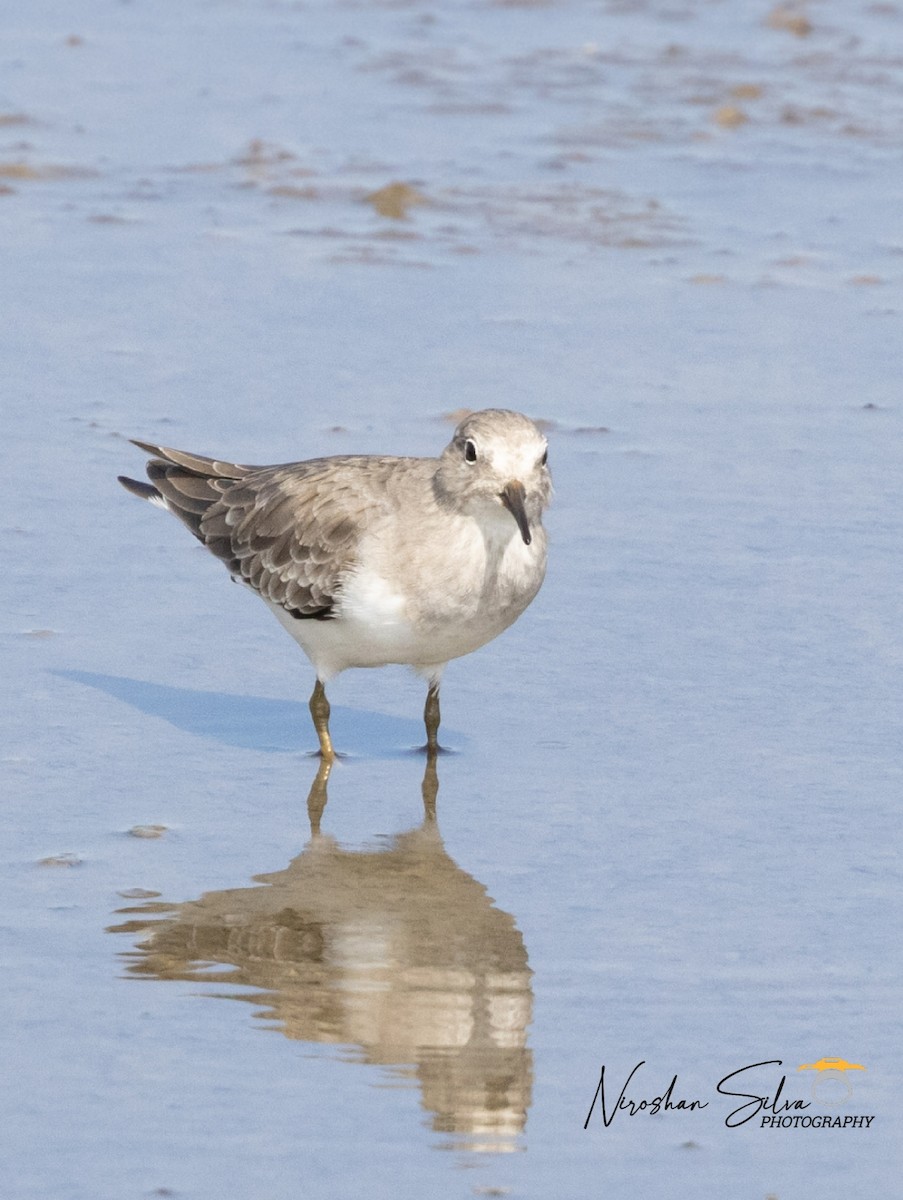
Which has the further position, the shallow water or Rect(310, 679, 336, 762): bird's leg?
Rect(310, 679, 336, 762): bird's leg

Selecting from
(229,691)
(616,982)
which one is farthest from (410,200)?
(616,982)

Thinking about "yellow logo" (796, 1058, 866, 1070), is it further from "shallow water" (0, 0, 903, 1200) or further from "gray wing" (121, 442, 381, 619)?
"gray wing" (121, 442, 381, 619)

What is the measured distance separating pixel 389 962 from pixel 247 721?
2.09 m

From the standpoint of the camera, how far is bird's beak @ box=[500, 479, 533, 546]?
7.13 meters

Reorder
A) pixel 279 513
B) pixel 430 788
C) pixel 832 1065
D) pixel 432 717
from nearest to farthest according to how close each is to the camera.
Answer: pixel 832 1065
pixel 430 788
pixel 432 717
pixel 279 513

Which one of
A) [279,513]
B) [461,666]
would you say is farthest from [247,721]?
[461,666]

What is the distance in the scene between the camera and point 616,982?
241 inches

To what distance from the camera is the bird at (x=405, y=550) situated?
7.41m

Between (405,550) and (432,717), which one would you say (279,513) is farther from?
(432,717)

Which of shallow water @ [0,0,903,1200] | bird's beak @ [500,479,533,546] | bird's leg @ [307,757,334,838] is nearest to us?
shallow water @ [0,0,903,1200]

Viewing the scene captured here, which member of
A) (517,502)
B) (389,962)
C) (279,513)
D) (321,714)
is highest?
(517,502)

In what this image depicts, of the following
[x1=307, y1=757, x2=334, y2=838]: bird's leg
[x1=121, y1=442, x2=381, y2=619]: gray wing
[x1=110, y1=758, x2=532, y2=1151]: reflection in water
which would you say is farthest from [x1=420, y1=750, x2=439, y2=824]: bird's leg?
[x1=121, y1=442, x2=381, y2=619]: gray wing

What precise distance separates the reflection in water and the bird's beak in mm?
1090

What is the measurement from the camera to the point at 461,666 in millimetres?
8781
